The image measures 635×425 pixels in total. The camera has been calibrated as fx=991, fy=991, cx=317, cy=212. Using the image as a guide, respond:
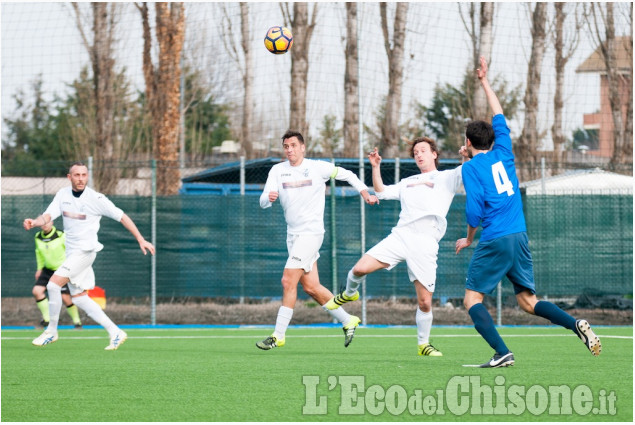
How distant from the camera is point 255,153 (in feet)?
71.5

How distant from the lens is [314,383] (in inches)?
280

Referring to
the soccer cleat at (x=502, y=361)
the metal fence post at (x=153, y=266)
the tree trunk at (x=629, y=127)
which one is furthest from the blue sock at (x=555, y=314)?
the tree trunk at (x=629, y=127)

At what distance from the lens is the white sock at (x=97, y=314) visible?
35.0 ft

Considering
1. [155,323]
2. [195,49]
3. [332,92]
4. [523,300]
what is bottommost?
[155,323]

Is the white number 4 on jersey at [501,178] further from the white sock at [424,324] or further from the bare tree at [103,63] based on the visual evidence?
the bare tree at [103,63]

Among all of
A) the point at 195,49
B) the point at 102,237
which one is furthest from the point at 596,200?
the point at 195,49

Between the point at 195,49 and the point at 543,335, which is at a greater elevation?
the point at 195,49

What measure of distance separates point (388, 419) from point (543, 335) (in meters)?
7.47

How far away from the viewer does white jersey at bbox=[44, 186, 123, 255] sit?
10.9m

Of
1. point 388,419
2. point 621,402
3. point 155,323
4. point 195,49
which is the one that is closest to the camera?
point 388,419

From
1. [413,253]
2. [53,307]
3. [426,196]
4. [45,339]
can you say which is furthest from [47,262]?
[426,196]

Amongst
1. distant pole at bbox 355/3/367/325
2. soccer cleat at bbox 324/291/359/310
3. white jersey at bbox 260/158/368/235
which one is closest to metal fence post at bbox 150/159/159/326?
distant pole at bbox 355/3/367/325

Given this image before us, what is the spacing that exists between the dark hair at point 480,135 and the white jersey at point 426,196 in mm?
1264

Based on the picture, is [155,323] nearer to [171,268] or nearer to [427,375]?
[171,268]
